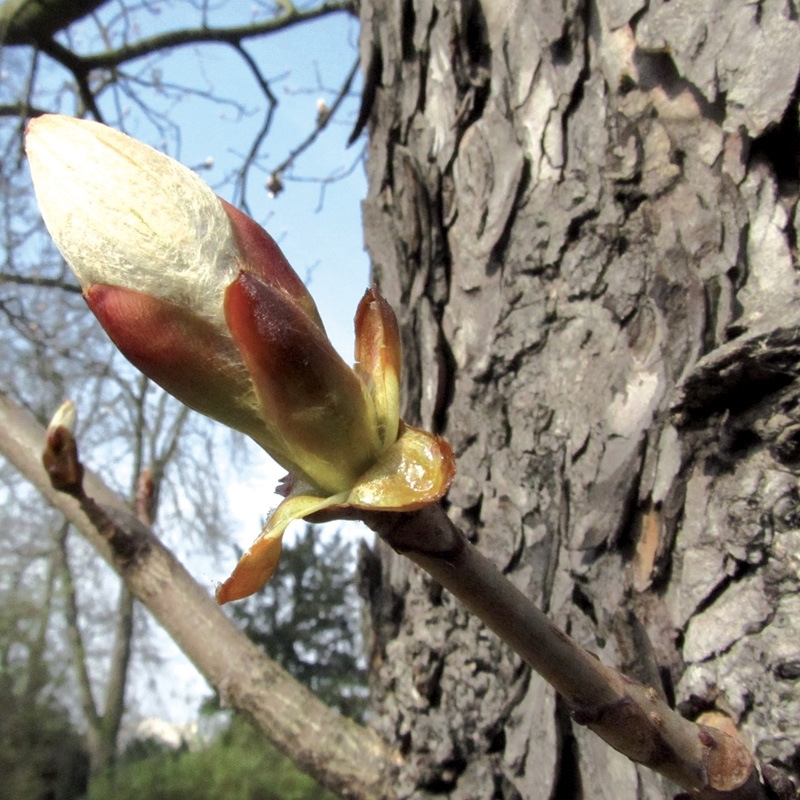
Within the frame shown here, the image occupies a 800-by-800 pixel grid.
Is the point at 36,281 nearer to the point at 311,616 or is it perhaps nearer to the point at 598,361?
the point at 598,361

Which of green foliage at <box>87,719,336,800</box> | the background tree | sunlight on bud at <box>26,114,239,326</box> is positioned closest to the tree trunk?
the background tree

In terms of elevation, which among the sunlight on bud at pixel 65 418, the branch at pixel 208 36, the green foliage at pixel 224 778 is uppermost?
the branch at pixel 208 36

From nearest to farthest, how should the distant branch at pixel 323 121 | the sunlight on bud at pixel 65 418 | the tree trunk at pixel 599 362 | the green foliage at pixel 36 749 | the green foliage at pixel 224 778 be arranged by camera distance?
1. the tree trunk at pixel 599 362
2. the sunlight on bud at pixel 65 418
3. the distant branch at pixel 323 121
4. the green foliage at pixel 224 778
5. the green foliage at pixel 36 749

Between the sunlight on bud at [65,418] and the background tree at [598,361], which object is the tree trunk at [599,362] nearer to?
the background tree at [598,361]

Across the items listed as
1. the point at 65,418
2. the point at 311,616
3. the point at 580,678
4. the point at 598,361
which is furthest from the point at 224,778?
the point at 580,678

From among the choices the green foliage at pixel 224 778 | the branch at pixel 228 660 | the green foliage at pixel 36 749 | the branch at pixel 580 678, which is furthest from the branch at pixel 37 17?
the green foliage at pixel 36 749

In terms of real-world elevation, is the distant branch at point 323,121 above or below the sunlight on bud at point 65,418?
above

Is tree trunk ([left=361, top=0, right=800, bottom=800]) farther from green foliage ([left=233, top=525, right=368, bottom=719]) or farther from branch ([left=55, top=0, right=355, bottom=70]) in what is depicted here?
green foliage ([left=233, top=525, right=368, bottom=719])

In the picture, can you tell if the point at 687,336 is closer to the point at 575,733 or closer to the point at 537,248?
the point at 537,248
